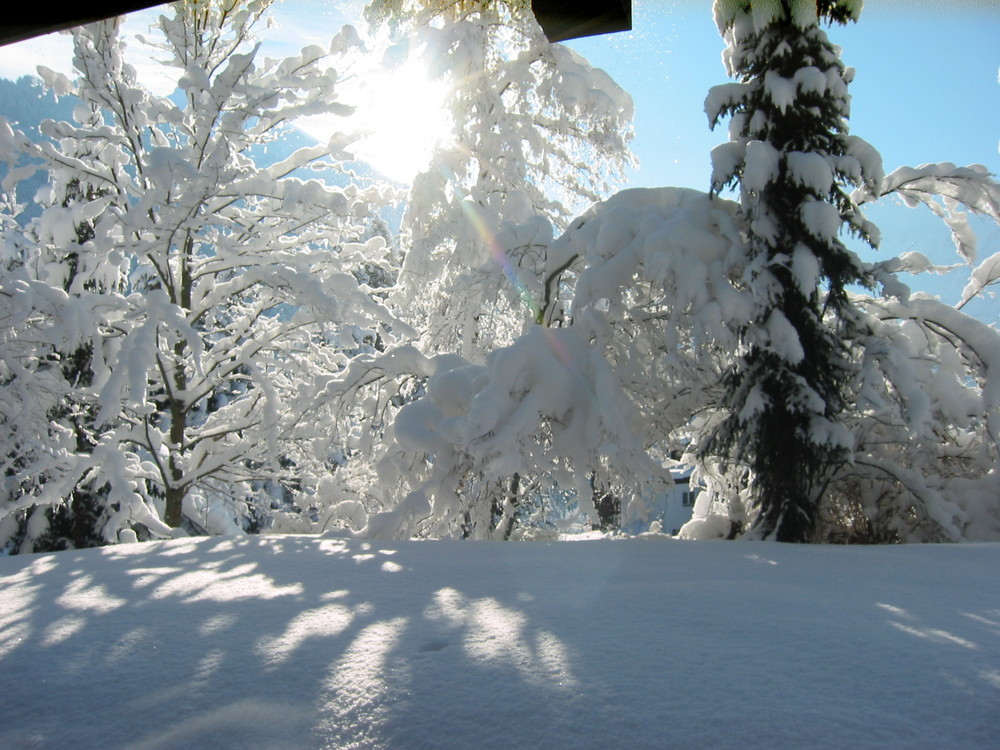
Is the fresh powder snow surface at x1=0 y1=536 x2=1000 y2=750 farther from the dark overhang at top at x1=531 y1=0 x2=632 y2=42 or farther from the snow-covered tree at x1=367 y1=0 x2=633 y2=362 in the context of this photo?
the snow-covered tree at x1=367 y1=0 x2=633 y2=362

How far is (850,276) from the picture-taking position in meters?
5.71

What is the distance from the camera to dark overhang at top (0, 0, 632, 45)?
4.79 ft

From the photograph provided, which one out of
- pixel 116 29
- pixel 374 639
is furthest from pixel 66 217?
pixel 374 639

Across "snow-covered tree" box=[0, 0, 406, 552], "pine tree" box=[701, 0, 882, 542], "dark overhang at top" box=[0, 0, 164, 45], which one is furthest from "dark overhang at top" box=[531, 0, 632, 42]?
"snow-covered tree" box=[0, 0, 406, 552]

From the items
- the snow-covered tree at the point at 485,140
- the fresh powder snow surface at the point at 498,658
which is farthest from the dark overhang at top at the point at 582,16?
the snow-covered tree at the point at 485,140

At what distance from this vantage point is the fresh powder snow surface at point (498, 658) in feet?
5.11

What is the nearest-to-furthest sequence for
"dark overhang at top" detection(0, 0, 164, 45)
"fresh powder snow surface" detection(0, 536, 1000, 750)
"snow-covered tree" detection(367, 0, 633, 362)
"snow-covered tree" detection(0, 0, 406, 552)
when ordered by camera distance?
"dark overhang at top" detection(0, 0, 164, 45)
"fresh powder snow surface" detection(0, 536, 1000, 750)
"snow-covered tree" detection(0, 0, 406, 552)
"snow-covered tree" detection(367, 0, 633, 362)

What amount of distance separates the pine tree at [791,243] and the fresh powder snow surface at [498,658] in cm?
227

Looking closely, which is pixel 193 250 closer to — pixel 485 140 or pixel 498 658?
pixel 485 140

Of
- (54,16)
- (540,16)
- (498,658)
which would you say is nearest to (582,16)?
(540,16)

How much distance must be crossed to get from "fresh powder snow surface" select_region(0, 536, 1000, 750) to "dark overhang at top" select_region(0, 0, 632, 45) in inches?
63.6

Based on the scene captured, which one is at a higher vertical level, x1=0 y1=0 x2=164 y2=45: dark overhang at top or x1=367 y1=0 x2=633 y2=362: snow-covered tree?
x1=367 y1=0 x2=633 y2=362: snow-covered tree

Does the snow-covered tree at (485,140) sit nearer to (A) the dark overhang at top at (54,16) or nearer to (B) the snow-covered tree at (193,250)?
(B) the snow-covered tree at (193,250)

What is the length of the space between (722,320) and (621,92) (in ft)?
21.9
